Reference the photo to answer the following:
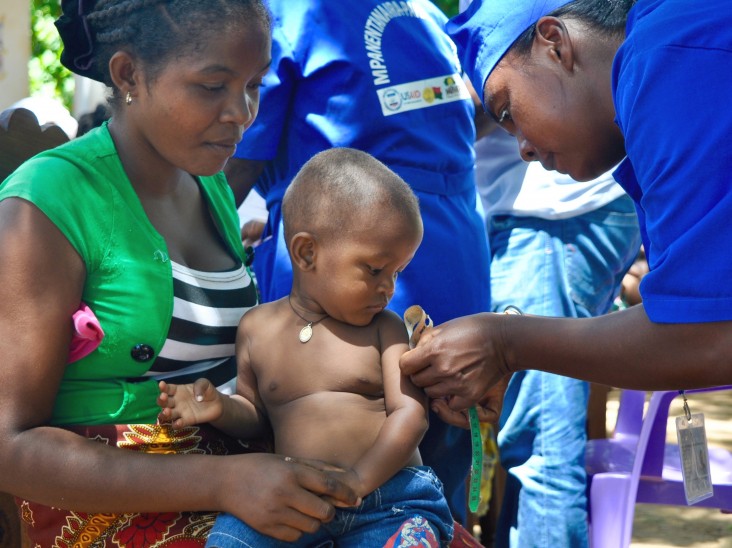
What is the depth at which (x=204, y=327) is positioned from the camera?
2.47 m

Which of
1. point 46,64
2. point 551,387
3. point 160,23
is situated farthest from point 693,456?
point 46,64

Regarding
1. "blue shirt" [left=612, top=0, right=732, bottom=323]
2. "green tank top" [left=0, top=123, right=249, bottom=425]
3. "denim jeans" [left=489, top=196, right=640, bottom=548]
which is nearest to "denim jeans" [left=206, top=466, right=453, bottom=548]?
"green tank top" [left=0, top=123, right=249, bottom=425]

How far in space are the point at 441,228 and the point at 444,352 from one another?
3.23ft

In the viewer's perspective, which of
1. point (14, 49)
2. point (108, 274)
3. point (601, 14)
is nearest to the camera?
point (108, 274)

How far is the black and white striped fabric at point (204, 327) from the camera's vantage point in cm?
238

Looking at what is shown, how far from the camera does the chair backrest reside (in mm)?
3061

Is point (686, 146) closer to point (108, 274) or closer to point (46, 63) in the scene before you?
point (108, 274)

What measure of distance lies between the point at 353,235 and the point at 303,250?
0.55 ft

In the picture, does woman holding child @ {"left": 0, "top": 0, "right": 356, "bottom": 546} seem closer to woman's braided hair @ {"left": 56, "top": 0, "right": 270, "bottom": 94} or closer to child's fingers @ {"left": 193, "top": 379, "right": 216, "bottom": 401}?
woman's braided hair @ {"left": 56, "top": 0, "right": 270, "bottom": 94}

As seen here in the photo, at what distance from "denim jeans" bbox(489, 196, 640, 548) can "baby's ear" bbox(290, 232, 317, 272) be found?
1.84 meters

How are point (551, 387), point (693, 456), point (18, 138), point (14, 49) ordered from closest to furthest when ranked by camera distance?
1. point (18, 138)
2. point (693, 456)
3. point (551, 387)
4. point (14, 49)

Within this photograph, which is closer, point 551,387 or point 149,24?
point 149,24

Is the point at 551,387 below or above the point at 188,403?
below

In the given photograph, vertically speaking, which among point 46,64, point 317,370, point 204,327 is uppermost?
point 204,327
